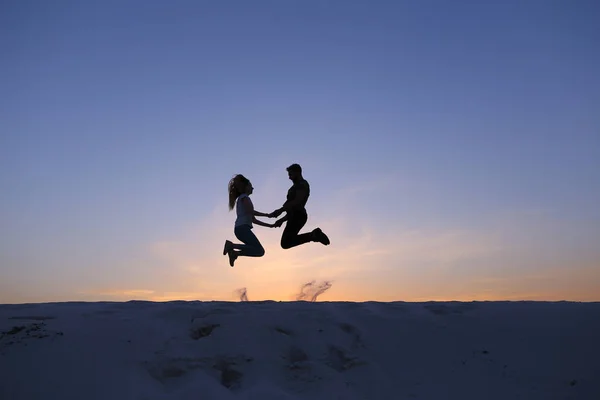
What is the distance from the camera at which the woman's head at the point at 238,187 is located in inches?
370

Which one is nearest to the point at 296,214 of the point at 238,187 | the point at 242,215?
the point at 242,215

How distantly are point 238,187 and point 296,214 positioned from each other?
1.09 m

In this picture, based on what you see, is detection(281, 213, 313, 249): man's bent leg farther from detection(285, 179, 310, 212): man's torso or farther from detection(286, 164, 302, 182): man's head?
detection(286, 164, 302, 182): man's head

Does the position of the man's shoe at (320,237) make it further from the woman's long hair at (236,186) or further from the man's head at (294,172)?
the woman's long hair at (236,186)

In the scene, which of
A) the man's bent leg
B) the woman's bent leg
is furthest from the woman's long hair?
the man's bent leg

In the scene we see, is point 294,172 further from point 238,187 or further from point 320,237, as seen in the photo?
point 320,237
